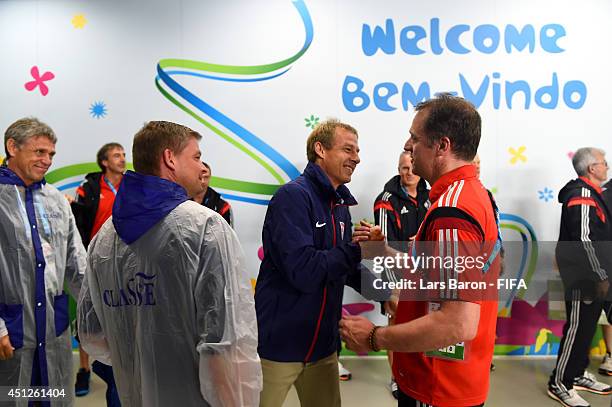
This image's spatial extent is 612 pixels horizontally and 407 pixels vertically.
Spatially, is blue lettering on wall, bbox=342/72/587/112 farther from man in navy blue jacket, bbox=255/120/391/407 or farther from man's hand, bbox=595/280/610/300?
man in navy blue jacket, bbox=255/120/391/407

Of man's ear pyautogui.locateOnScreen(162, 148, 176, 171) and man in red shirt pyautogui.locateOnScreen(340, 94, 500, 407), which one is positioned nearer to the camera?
man in red shirt pyautogui.locateOnScreen(340, 94, 500, 407)

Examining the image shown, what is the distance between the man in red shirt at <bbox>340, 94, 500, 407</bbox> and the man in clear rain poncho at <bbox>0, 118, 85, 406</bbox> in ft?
4.82

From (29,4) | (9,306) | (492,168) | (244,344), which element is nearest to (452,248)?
(244,344)

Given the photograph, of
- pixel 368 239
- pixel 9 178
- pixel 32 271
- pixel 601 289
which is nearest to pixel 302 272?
pixel 368 239

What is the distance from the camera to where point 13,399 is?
81.4 inches

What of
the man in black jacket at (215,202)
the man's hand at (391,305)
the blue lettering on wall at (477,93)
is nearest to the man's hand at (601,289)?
the man's hand at (391,305)

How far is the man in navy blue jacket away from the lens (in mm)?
1924

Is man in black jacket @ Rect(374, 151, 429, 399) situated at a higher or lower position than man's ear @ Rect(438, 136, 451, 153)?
lower

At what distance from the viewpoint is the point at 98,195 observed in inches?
149

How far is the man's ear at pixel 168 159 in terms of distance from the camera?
1.44m

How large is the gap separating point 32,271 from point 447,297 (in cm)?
186

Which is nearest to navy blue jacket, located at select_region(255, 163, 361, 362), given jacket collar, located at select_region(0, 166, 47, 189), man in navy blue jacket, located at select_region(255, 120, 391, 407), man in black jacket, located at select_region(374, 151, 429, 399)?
man in navy blue jacket, located at select_region(255, 120, 391, 407)

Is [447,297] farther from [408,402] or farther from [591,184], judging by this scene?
[591,184]

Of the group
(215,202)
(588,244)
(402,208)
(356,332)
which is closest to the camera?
(356,332)
